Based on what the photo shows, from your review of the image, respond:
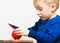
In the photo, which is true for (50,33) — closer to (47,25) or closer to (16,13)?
(47,25)

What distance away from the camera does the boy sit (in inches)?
34.0

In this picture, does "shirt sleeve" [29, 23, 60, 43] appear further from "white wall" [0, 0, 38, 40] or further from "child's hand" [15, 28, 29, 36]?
"white wall" [0, 0, 38, 40]

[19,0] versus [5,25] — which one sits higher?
[19,0]

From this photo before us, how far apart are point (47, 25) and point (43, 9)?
3.2 inches

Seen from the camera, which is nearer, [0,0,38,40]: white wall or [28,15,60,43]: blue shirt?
[28,15,60,43]: blue shirt

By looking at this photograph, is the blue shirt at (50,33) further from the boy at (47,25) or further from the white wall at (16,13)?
the white wall at (16,13)

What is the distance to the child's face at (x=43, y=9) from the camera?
909 millimetres

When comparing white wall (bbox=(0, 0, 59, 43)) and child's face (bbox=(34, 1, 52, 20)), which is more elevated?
child's face (bbox=(34, 1, 52, 20))

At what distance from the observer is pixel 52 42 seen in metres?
0.88

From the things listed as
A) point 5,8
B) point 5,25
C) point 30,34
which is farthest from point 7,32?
point 30,34

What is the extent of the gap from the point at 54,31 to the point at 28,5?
1.28ft

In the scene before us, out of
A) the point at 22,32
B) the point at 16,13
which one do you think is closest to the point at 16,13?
the point at 16,13

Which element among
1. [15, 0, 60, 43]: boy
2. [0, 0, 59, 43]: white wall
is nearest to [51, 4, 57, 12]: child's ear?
[15, 0, 60, 43]: boy

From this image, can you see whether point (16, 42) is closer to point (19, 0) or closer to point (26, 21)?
point (26, 21)
